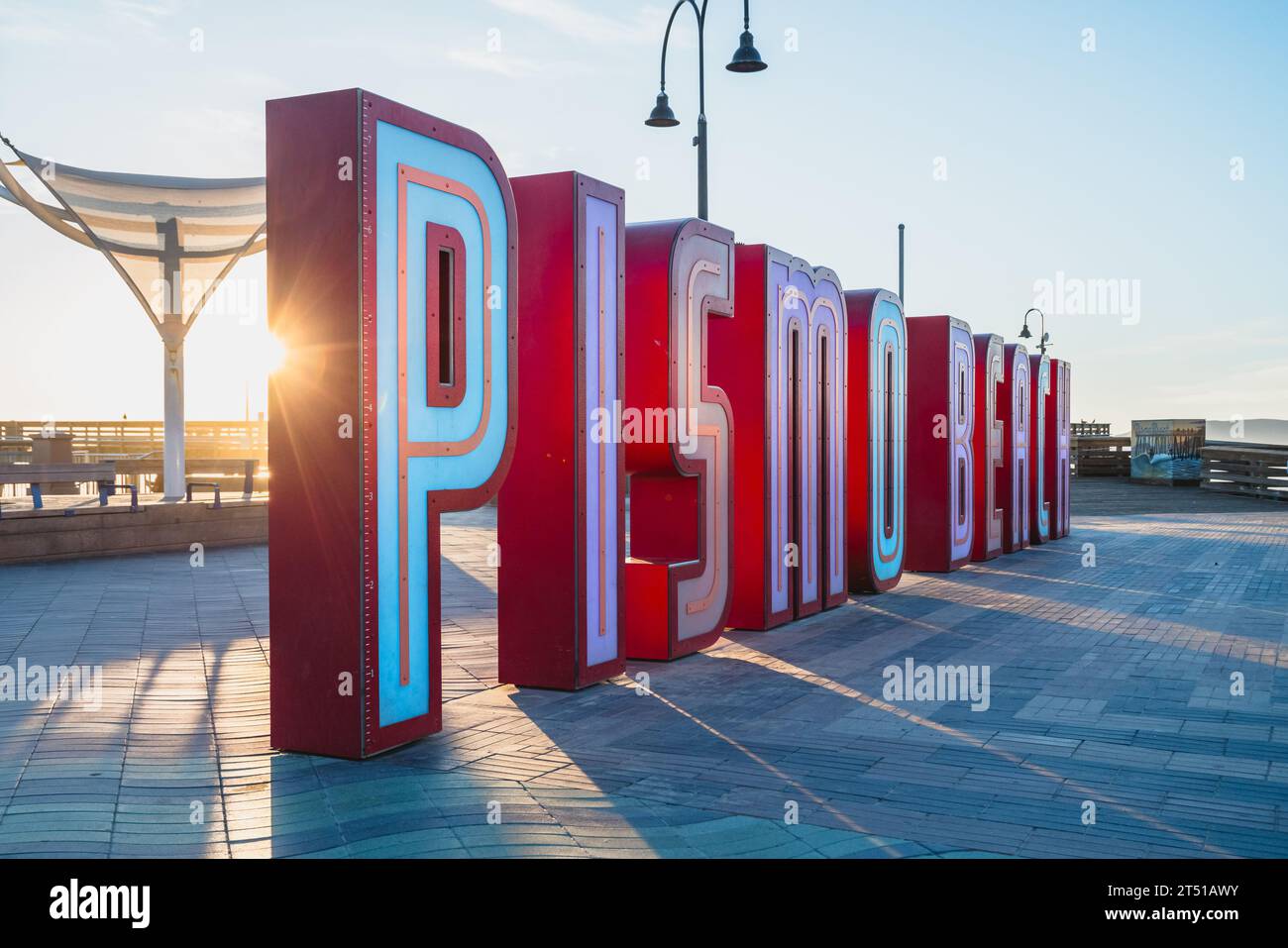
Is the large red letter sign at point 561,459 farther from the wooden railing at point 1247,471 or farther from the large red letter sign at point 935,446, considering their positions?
the wooden railing at point 1247,471

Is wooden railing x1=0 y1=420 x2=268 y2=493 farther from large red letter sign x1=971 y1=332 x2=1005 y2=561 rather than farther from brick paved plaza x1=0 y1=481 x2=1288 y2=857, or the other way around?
brick paved plaza x1=0 y1=481 x2=1288 y2=857

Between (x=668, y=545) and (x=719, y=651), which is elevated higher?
(x=668, y=545)

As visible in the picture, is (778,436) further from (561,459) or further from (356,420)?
(356,420)

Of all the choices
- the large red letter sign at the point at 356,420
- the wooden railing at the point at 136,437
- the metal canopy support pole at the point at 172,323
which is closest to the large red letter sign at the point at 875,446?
the large red letter sign at the point at 356,420

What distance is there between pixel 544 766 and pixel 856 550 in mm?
8606

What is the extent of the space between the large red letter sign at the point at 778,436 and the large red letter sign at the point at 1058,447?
36.3 ft

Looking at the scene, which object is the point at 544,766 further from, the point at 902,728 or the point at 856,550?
the point at 856,550

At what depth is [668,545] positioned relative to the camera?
1072 centimetres

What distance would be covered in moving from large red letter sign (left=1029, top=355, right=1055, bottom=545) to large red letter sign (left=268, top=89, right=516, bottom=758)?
1623cm

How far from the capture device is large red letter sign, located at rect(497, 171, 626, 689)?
28.3 feet

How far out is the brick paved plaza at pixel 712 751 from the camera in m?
5.18

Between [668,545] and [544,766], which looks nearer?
[544,766]
